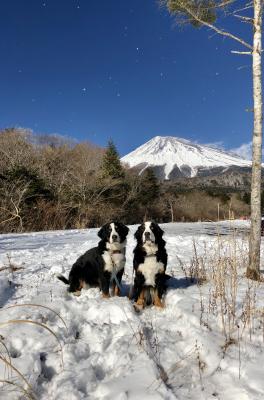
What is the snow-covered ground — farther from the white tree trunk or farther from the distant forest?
the distant forest

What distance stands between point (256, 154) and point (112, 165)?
32066 millimetres

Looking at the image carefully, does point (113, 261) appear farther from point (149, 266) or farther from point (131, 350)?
point (131, 350)

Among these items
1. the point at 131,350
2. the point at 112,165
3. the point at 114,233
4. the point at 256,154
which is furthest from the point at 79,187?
the point at 131,350

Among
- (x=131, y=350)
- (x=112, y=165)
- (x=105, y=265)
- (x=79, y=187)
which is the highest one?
(x=112, y=165)

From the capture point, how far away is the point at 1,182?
2170cm

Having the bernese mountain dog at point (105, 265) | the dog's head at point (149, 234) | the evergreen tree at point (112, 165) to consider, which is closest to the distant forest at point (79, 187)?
the evergreen tree at point (112, 165)

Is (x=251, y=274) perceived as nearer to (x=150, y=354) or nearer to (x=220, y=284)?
(x=220, y=284)

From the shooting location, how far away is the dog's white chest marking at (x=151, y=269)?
16.6 ft

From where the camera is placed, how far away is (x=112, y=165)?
38.7 meters

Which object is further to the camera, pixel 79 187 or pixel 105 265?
pixel 79 187

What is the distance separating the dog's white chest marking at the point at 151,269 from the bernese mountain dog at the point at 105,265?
0.50 meters

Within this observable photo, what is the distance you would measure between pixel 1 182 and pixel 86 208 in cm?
802

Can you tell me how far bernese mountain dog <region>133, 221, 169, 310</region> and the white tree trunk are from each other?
8.62 ft

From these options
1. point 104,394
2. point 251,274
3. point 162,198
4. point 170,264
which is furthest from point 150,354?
point 162,198
